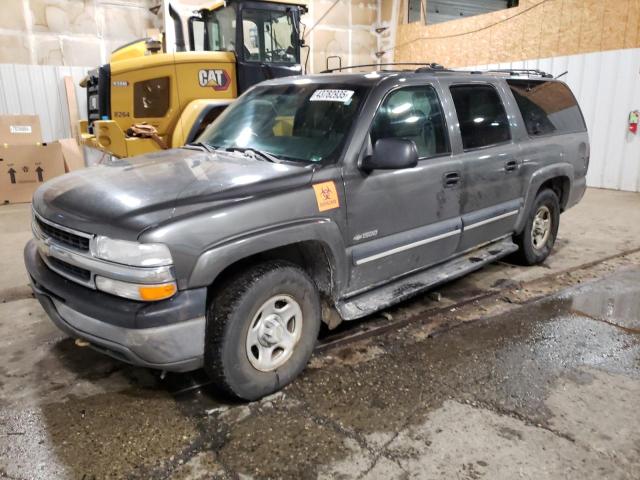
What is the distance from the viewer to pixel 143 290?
2318 mm

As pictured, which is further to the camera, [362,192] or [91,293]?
[362,192]

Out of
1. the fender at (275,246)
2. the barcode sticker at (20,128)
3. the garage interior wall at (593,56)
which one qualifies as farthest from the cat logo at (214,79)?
the garage interior wall at (593,56)

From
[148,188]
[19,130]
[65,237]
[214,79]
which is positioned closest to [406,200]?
[148,188]

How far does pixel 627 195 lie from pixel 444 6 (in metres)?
8.97

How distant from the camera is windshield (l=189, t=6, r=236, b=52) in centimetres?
786

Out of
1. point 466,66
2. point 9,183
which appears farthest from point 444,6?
point 9,183

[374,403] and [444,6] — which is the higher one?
[444,6]

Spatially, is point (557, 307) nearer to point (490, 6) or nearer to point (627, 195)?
point (627, 195)

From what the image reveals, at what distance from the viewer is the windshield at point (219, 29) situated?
7855 millimetres

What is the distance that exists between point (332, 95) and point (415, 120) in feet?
2.07

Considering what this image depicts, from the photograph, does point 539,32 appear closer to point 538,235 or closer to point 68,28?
point 538,235

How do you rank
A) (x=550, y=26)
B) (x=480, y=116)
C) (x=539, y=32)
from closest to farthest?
(x=480, y=116) → (x=550, y=26) → (x=539, y=32)

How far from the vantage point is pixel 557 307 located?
4.16 meters

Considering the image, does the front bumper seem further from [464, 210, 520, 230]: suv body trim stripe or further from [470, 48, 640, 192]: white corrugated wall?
[470, 48, 640, 192]: white corrugated wall
